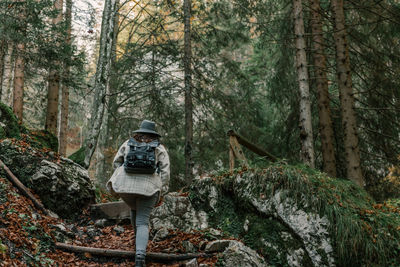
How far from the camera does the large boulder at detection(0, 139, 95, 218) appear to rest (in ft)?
20.9

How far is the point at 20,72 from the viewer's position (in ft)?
35.2

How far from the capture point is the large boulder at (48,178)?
638 centimetres

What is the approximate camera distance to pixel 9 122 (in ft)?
25.2

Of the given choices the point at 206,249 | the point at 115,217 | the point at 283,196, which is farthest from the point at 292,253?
the point at 115,217

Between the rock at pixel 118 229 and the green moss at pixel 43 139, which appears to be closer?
the rock at pixel 118 229

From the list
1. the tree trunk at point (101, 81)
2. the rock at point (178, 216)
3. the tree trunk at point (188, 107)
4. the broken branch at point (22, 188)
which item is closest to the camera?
the rock at point (178, 216)

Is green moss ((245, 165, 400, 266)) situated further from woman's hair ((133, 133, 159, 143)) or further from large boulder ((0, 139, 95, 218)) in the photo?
large boulder ((0, 139, 95, 218))

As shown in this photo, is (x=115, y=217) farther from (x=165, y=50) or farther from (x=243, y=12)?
(x=243, y=12)

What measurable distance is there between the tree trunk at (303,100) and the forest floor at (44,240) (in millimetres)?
3306

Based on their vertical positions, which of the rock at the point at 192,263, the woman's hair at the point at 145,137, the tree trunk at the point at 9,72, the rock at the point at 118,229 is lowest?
the rock at the point at 118,229

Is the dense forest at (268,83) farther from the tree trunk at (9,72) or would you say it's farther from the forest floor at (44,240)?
the forest floor at (44,240)

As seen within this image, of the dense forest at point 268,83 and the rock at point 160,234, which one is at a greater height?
the dense forest at point 268,83

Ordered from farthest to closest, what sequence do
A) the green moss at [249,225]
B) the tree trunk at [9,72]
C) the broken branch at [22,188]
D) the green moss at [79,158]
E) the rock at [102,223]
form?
the tree trunk at [9,72] < the green moss at [79,158] < the rock at [102,223] < the broken branch at [22,188] < the green moss at [249,225]

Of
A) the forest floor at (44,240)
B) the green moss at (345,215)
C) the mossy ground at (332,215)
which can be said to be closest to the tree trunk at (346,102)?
the mossy ground at (332,215)
